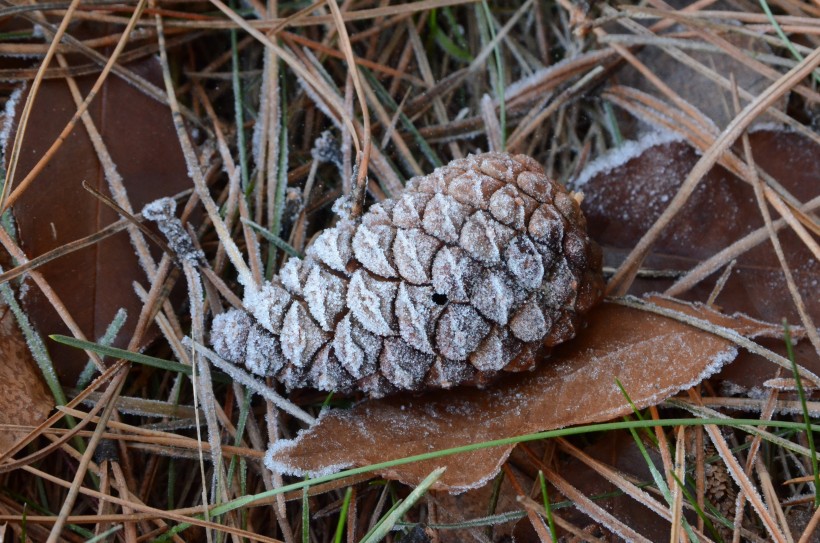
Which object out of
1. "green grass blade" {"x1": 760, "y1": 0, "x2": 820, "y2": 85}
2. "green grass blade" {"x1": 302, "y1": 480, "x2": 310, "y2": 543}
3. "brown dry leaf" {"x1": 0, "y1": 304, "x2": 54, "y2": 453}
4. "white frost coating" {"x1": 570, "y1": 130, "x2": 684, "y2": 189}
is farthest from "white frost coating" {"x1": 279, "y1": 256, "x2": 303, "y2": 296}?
"green grass blade" {"x1": 760, "y1": 0, "x2": 820, "y2": 85}

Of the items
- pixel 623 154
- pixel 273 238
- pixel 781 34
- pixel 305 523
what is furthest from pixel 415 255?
pixel 781 34

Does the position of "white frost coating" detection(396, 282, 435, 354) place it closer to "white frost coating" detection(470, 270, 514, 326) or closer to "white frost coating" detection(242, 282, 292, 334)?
"white frost coating" detection(470, 270, 514, 326)

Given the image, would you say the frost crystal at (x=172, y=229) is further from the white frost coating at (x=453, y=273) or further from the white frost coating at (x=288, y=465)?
the white frost coating at (x=453, y=273)

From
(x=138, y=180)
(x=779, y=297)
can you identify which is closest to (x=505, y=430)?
(x=779, y=297)

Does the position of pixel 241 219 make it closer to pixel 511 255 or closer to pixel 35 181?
pixel 35 181

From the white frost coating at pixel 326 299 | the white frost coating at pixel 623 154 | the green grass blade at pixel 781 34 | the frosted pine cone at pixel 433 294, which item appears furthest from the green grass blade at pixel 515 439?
the green grass blade at pixel 781 34
